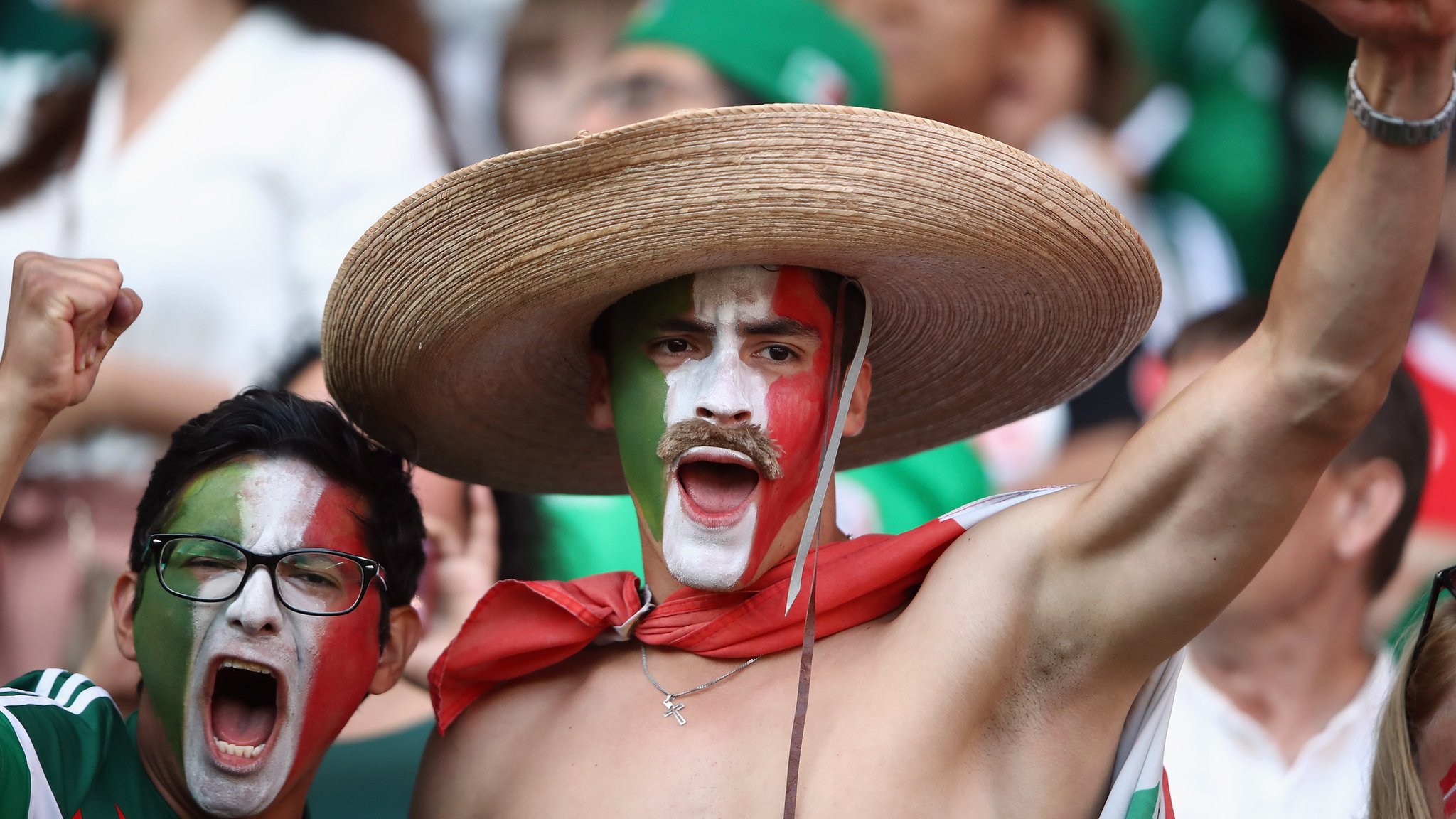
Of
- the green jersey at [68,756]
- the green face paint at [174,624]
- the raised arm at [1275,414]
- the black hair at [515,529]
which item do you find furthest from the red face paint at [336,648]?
the black hair at [515,529]

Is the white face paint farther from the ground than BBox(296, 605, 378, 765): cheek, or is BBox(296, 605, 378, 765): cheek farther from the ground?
the white face paint

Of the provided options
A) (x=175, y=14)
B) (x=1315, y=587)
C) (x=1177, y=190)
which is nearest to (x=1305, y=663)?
(x=1315, y=587)

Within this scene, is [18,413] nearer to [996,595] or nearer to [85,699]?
[85,699]

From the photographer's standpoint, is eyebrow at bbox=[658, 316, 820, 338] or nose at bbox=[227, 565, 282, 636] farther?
eyebrow at bbox=[658, 316, 820, 338]

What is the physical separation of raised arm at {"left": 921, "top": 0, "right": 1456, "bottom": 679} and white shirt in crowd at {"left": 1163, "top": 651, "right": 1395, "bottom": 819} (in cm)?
211

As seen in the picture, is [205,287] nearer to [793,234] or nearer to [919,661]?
[793,234]

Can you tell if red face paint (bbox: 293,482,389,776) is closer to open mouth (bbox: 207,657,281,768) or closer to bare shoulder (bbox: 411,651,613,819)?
open mouth (bbox: 207,657,281,768)

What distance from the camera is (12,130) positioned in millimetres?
4367

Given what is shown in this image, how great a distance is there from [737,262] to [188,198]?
2400mm

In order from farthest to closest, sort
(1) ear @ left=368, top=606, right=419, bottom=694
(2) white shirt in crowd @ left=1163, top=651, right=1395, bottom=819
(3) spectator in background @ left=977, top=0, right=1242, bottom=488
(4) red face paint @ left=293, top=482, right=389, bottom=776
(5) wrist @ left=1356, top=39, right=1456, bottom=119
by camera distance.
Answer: (3) spectator in background @ left=977, top=0, right=1242, bottom=488 → (2) white shirt in crowd @ left=1163, top=651, right=1395, bottom=819 → (1) ear @ left=368, top=606, right=419, bottom=694 → (4) red face paint @ left=293, top=482, right=389, bottom=776 → (5) wrist @ left=1356, top=39, right=1456, bottom=119

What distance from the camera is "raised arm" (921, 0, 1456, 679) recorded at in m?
1.75

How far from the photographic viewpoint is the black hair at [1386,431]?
419 cm

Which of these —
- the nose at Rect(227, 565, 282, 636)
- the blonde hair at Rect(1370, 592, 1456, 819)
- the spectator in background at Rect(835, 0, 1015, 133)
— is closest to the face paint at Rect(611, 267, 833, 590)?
the nose at Rect(227, 565, 282, 636)

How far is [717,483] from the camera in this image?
8.43 feet
